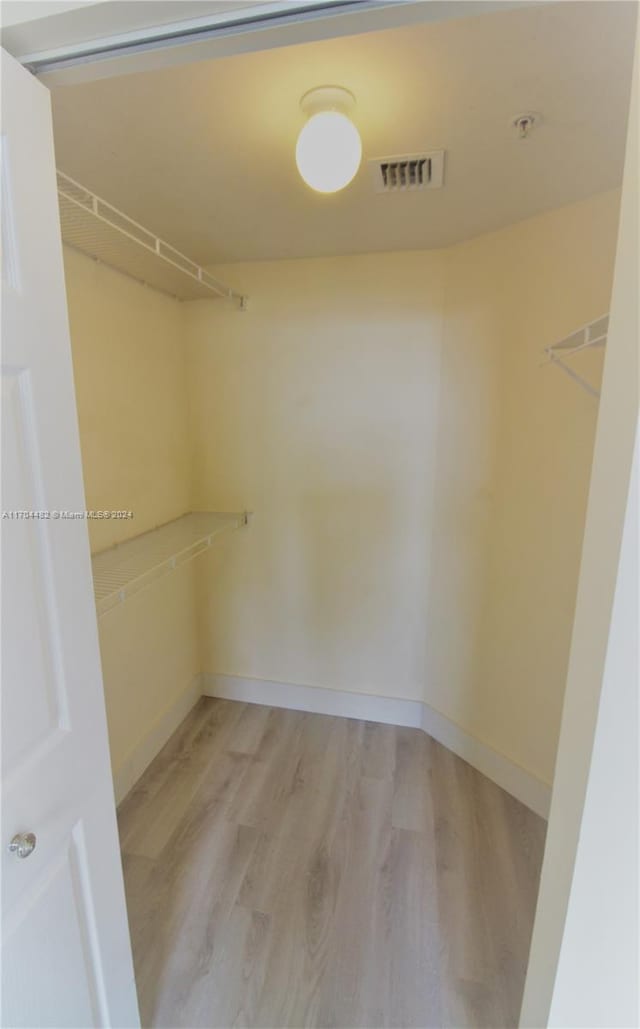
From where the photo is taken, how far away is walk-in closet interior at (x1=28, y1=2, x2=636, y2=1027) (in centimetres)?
109

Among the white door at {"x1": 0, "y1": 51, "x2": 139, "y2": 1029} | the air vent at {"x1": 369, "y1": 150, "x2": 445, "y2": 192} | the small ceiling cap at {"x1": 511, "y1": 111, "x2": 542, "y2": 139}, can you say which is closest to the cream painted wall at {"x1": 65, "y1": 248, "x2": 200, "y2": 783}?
the white door at {"x1": 0, "y1": 51, "x2": 139, "y2": 1029}

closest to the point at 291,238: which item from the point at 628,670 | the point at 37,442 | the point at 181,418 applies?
the point at 181,418

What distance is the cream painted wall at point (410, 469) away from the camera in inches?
64.7

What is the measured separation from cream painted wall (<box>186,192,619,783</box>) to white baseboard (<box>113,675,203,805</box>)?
170 millimetres

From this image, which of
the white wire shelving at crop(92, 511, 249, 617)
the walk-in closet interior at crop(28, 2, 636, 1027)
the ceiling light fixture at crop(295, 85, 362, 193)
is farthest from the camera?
the white wire shelving at crop(92, 511, 249, 617)

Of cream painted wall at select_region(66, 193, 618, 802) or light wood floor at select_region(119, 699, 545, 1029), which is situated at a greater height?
cream painted wall at select_region(66, 193, 618, 802)

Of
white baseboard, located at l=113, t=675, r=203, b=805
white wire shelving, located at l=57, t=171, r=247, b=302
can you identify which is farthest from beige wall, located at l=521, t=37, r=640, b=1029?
white baseboard, located at l=113, t=675, r=203, b=805

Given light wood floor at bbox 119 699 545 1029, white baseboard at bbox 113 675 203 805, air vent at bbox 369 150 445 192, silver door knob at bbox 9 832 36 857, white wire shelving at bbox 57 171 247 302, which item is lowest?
light wood floor at bbox 119 699 545 1029

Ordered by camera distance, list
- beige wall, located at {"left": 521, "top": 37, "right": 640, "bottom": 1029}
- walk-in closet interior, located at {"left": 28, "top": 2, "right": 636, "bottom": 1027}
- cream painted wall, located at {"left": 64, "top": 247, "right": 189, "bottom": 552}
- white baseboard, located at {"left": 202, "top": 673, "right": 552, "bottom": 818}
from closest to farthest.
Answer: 1. beige wall, located at {"left": 521, "top": 37, "right": 640, "bottom": 1029}
2. walk-in closet interior, located at {"left": 28, "top": 2, "right": 636, "bottom": 1027}
3. cream painted wall, located at {"left": 64, "top": 247, "right": 189, "bottom": 552}
4. white baseboard, located at {"left": 202, "top": 673, "right": 552, "bottom": 818}

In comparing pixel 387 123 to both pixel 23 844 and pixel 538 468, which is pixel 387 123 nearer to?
pixel 538 468

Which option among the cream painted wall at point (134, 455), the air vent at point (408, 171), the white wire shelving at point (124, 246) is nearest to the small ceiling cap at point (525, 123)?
the air vent at point (408, 171)

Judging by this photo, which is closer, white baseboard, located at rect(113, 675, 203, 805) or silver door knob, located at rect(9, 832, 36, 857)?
silver door knob, located at rect(9, 832, 36, 857)

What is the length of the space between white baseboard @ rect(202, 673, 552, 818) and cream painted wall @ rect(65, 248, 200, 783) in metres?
0.35

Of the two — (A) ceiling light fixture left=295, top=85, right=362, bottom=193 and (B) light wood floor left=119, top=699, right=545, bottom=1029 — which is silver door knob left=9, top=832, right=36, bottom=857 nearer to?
(B) light wood floor left=119, top=699, right=545, bottom=1029
